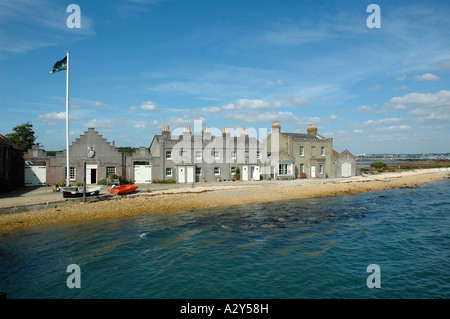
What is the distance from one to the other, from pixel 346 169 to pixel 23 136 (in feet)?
184

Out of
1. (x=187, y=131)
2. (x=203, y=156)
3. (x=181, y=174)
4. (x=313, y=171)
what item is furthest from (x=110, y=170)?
(x=313, y=171)

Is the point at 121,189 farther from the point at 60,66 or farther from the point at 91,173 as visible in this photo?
the point at 60,66

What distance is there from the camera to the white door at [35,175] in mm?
32656

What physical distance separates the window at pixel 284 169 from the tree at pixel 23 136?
41461 mm

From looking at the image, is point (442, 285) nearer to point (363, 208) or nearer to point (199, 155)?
point (363, 208)

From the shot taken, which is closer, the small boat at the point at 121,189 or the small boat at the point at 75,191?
the small boat at the point at 75,191

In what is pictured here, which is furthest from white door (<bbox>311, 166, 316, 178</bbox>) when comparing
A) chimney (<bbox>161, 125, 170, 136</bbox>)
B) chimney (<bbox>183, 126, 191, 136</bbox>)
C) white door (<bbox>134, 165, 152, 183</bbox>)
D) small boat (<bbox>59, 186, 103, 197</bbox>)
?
small boat (<bbox>59, 186, 103, 197</bbox>)

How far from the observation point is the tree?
46.2 metres

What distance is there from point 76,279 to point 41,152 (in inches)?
1091

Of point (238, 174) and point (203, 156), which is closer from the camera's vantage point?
point (203, 156)

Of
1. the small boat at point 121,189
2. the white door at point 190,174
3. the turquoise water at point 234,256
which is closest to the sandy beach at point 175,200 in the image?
the small boat at point 121,189

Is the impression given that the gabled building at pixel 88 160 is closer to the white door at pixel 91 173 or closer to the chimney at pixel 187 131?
the white door at pixel 91 173

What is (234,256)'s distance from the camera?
43.8 ft
